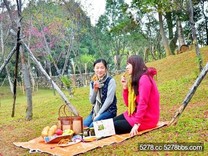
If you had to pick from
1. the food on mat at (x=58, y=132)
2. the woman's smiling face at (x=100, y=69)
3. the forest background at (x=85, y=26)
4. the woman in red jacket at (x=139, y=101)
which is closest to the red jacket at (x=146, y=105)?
the woman in red jacket at (x=139, y=101)

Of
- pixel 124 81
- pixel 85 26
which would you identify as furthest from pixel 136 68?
pixel 85 26

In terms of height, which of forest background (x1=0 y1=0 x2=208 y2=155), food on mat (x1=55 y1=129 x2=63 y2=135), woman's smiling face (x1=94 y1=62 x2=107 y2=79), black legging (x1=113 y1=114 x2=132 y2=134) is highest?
forest background (x1=0 y1=0 x2=208 y2=155)

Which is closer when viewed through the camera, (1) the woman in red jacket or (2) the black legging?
(1) the woman in red jacket

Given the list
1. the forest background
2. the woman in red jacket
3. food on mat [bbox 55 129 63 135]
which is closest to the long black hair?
the woman in red jacket

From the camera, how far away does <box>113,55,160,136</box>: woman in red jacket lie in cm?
468

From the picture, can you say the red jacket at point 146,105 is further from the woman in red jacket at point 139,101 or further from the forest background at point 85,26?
the forest background at point 85,26

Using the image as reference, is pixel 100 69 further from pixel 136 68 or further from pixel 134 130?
pixel 134 130

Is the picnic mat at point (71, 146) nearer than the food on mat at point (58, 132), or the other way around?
the picnic mat at point (71, 146)

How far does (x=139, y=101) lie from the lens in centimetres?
470

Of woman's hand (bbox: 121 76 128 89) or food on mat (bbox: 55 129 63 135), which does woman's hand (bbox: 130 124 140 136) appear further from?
food on mat (bbox: 55 129 63 135)

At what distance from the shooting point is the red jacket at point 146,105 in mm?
4668

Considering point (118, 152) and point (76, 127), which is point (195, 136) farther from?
point (76, 127)

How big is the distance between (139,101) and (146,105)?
11cm

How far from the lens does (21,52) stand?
749cm
